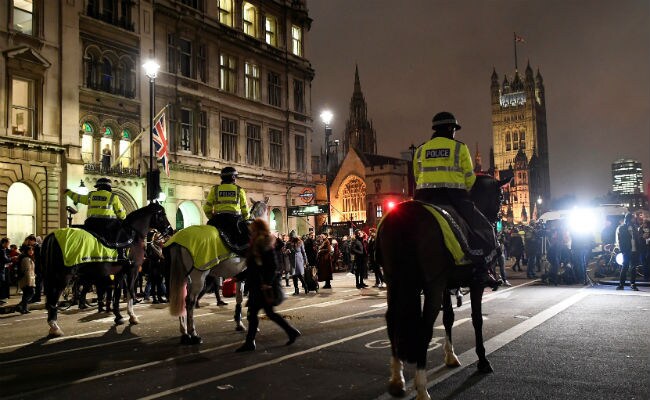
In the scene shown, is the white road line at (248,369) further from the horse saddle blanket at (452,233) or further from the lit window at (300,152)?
the lit window at (300,152)

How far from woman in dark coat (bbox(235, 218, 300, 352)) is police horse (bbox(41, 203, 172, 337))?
408cm

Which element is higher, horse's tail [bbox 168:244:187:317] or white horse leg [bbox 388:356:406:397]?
horse's tail [bbox 168:244:187:317]

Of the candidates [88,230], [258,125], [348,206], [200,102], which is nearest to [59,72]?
[200,102]

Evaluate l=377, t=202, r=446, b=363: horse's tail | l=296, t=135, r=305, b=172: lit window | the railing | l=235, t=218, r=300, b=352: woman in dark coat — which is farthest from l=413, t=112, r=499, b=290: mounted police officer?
l=296, t=135, r=305, b=172: lit window

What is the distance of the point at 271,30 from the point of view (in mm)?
39406

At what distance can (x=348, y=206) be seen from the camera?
86.1 m

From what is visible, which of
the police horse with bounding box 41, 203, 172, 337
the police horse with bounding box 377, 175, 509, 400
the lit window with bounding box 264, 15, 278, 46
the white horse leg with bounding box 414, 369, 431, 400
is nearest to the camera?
the white horse leg with bounding box 414, 369, 431, 400

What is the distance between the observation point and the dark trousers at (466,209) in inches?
258

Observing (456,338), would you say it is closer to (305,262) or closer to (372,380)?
(372,380)

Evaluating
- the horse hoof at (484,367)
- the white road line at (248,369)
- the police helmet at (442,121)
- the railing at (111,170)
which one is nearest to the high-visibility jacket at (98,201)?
the white road line at (248,369)

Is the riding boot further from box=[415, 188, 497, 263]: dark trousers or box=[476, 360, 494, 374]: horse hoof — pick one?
box=[476, 360, 494, 374]: horse hoof

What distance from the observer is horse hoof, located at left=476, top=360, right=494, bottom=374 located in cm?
644

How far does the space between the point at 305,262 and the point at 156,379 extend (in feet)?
44.1

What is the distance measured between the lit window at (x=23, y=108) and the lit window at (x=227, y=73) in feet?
39.7
